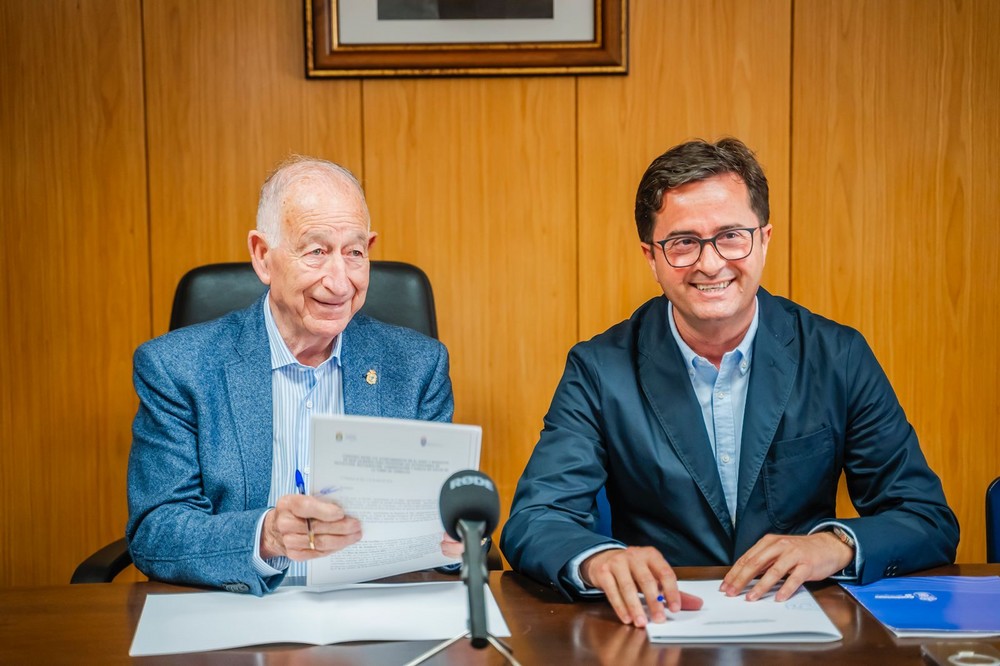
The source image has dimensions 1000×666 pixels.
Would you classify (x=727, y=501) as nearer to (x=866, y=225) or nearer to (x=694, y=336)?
(x=694, y=336)

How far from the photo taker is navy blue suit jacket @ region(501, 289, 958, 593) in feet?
6.25

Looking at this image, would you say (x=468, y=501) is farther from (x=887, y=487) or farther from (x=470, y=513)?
(x=887, y=487)

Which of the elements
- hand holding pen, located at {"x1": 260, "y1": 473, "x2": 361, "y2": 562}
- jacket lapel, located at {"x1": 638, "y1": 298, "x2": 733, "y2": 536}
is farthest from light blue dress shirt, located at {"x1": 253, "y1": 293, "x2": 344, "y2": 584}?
jacket lapel, located at {"x1": 638, "y1": 298, "x2": 733, "y2": 536}

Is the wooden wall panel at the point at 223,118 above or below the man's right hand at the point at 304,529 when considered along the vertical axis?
above

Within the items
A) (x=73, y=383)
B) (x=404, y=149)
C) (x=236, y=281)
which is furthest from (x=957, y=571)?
(x=73, y=383)

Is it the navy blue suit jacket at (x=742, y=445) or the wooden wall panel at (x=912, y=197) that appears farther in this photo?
the wooden wall panel at (x=912, y=197)

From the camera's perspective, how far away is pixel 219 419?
6.24ft

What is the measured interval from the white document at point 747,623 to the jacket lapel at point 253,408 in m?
0.84

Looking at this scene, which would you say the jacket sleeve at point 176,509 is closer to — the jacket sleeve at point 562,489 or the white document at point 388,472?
the white document at point 388,472

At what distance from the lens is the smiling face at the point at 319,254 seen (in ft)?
6.38

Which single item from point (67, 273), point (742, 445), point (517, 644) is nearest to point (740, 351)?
point (742, 445)

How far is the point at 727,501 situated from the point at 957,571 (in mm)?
430

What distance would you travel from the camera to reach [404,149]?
2785 mm

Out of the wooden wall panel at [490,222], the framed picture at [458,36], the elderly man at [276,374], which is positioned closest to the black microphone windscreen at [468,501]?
the elderly man at [276,374]
